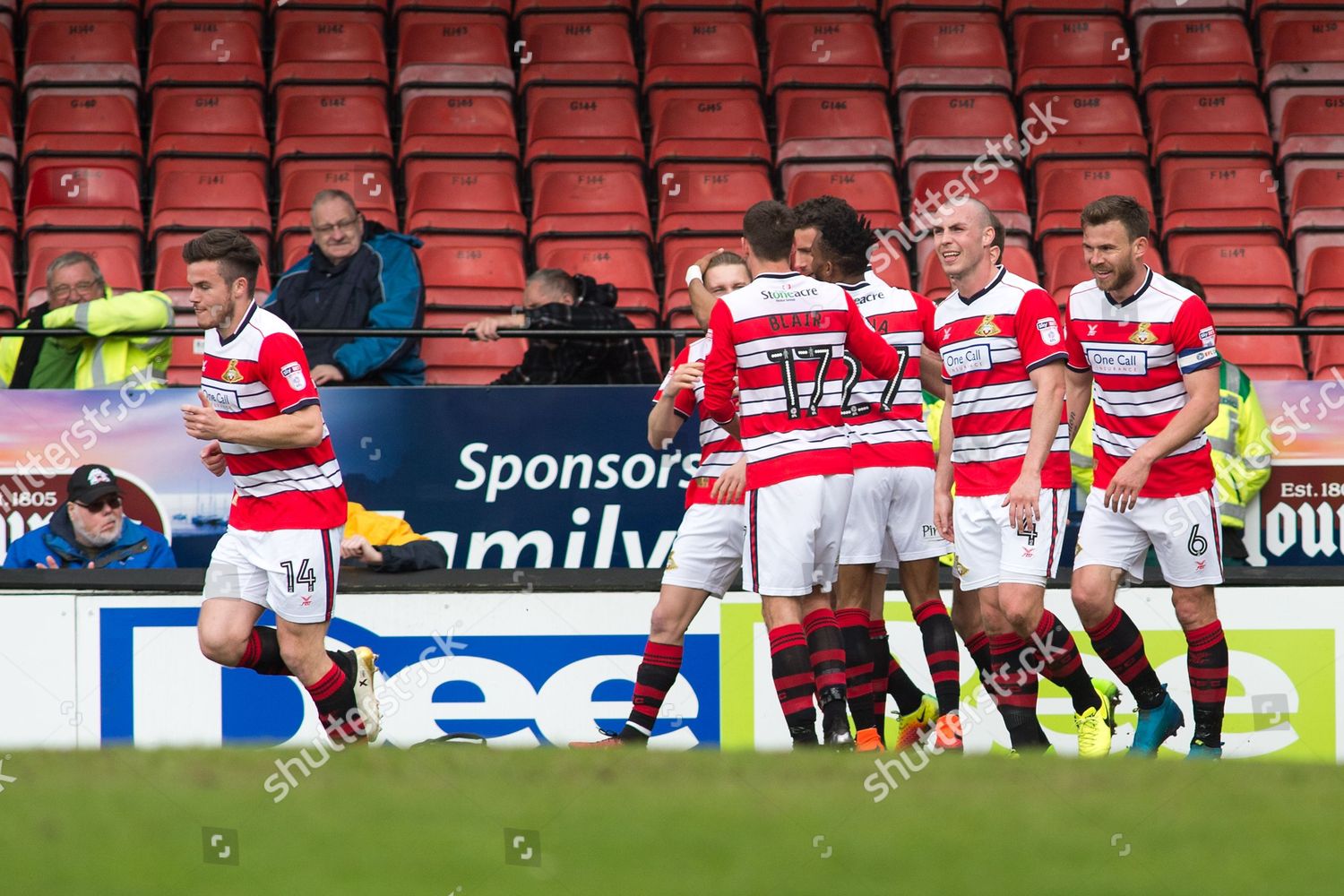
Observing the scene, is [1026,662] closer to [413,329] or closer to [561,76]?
[413,329]

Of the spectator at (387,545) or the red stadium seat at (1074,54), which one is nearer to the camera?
the spectator at (387,545)

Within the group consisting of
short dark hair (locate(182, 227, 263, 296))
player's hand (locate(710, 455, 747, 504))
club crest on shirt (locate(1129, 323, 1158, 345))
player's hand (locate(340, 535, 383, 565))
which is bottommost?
player's hand (locate(340, 535, 383, 565))

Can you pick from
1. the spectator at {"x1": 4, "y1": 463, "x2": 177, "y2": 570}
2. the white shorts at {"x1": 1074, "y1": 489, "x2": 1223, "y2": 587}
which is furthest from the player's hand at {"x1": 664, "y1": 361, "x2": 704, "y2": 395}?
the spectator at {"x1": 4, "y1": 463, "x2": 177, "y2": 570}

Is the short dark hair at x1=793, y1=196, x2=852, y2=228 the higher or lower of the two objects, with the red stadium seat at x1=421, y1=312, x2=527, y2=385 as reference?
higher

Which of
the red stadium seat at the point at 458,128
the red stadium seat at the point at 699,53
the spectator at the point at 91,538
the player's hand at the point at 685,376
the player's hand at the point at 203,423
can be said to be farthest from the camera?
the red stadium seat at the point at 699,53

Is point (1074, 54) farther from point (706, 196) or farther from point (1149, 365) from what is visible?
point (1149, 365)

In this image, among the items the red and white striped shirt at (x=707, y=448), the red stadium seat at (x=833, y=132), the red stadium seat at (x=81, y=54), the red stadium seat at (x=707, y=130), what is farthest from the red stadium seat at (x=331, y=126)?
the red and white striped shirt at (x=707, y=448)

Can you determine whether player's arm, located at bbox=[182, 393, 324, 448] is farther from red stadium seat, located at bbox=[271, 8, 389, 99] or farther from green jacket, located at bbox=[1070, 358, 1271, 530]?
red stadium seat, located at bbox=[271, 8, 389, 99]

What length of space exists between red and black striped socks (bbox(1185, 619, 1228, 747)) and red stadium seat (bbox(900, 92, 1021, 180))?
5.20m

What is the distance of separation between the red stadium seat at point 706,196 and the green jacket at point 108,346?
3422 mm

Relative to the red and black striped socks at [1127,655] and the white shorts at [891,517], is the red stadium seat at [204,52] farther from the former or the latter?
the red and black striped socks at [1127,655]

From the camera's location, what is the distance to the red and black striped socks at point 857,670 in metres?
5.91

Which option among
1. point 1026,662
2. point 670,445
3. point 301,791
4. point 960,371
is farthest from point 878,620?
point 301,791

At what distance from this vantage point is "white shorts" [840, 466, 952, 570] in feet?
19.5
